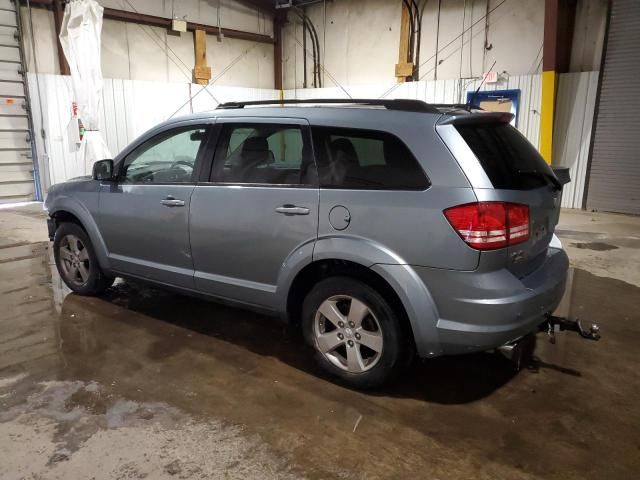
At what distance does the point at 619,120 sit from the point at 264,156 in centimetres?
777

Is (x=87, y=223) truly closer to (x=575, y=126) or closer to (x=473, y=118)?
(x=473, y=118)

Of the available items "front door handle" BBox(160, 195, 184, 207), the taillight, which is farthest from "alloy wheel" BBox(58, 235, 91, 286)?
the taillight

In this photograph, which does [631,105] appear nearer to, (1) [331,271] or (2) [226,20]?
(1) [331,271]

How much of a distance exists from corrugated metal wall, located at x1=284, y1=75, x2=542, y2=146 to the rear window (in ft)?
23.3

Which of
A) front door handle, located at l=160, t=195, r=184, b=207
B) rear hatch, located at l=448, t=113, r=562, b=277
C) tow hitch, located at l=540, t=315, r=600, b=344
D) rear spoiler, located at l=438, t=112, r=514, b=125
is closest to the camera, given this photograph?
rear hatch, located at l=448, t=113, r=562, b=277

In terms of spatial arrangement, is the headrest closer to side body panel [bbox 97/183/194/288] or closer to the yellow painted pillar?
side body panel [bbox 97/183/194/288]

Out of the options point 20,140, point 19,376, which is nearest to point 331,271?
point 19,376

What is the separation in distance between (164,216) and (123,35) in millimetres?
8903

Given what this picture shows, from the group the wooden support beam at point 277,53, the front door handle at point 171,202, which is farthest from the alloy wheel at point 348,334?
the wooden support beam at point 277,53

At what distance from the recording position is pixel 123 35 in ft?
36.3

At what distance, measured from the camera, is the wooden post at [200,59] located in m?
12.2

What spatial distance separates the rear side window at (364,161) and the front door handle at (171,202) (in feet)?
3.84

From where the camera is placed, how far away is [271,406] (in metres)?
2.95

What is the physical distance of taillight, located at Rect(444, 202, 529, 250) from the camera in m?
2.57
